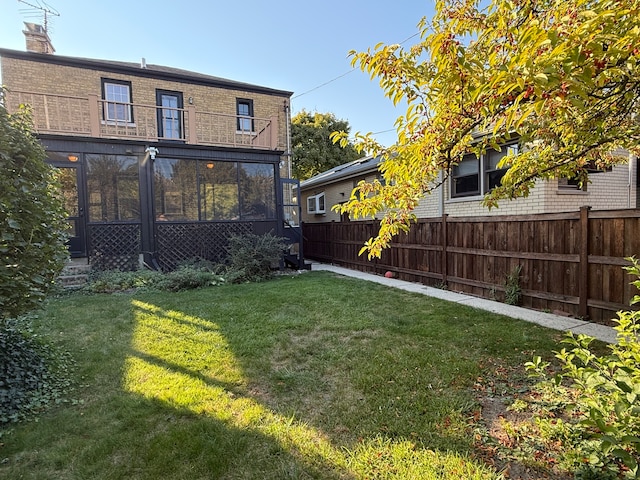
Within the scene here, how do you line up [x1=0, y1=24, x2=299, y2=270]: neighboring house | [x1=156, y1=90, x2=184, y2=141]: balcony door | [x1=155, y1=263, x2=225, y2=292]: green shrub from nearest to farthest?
1. [x1=155, y1=263, x2=225, y2=292]: green shrub
2. [x1=0, y1=24, x2=299, y2=270]: neighboring house
3. [x1=156, y1=90, x2=184, y2=141]: balcony door

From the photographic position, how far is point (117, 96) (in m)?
12.1

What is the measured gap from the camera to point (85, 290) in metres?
7.47

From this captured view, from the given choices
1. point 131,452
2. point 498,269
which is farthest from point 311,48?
point 131,452

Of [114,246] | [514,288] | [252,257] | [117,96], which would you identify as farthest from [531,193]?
[117,96]

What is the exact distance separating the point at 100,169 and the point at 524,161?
10.1 meters

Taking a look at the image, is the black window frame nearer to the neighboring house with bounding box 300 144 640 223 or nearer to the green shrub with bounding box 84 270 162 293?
the green shrub with bounding box 84 270 162 293

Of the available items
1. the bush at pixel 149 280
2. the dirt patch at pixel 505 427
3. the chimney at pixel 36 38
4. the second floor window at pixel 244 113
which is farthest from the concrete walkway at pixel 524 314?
the chimney at pixel 36 38

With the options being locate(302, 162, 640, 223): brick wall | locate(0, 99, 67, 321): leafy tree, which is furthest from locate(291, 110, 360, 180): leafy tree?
locate(0, 99, 67, 321): leafy tree

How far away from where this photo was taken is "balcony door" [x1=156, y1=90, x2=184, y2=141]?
12648 millimetres

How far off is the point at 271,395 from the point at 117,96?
1319 cm

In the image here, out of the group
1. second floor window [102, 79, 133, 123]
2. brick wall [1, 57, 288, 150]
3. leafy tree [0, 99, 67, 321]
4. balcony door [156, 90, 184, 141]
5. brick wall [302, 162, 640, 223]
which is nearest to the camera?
leafy tree [0, 99, 67, 321]

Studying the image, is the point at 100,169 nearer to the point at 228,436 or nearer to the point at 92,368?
the point at 92,368

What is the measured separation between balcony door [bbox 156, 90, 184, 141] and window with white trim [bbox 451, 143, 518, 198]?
32.6 ft

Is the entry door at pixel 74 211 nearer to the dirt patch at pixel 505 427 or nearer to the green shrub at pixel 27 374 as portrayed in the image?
the green shrub at pixel 27 374
